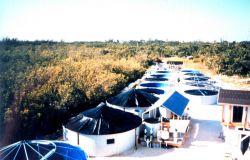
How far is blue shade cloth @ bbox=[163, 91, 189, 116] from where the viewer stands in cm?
1295

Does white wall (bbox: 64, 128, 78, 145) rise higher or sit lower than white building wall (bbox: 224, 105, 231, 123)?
lower

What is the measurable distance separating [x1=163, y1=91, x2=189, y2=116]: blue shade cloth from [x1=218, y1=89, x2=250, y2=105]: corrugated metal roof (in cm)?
183

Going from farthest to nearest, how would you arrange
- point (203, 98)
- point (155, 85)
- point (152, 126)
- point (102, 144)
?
1. point (155, 85)
2. point (203, 98)
3. point (152, 126)
4. point (102, 144)

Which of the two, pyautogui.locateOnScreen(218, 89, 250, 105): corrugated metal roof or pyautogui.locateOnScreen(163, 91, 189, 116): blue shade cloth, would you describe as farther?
pyautogui.locateOnScreen(163, 91, 189, 116): blue shade cloth

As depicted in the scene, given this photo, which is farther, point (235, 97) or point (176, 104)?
point (176, 104)

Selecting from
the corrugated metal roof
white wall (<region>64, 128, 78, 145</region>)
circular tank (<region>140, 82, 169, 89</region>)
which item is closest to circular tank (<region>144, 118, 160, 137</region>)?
the corrugated metal roof

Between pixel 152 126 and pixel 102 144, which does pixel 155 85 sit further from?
pixel 102 144

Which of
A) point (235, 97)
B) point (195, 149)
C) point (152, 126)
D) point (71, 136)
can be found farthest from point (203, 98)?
point (71, 136)

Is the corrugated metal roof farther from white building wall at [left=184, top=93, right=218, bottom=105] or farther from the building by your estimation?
white building wall at [left=184, top=93, right=218, bottom=105]

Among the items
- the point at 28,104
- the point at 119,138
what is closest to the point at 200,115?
the point at 119,138

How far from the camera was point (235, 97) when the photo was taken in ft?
40.6

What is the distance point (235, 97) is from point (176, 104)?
8.67 feet

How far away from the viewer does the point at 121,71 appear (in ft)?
91.8

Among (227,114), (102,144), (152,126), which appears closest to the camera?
(102,144)
